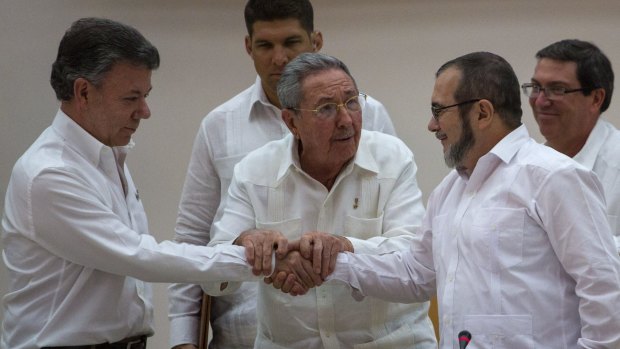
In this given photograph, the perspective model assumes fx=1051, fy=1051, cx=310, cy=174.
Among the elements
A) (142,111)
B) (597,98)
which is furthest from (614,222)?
(142,111)

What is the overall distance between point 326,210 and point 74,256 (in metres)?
0.80

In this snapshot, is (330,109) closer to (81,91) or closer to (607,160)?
(81,91)

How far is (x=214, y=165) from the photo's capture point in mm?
3916

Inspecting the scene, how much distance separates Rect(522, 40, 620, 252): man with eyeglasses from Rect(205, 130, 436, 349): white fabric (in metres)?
0.99

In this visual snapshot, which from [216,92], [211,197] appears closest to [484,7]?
[216,92]

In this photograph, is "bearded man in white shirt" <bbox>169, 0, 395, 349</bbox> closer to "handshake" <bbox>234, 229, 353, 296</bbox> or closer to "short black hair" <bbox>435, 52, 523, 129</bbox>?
"handshake" <bbox>234, 229, 353, 296</bbox>

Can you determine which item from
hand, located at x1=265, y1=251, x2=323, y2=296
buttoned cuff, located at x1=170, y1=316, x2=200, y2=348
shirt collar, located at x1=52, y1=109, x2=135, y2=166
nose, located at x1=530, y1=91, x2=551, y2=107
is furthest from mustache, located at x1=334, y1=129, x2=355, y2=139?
nose, located at x1=530, y1=91, x2=551, y2=107

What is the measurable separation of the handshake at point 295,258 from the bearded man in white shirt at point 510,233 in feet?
1.09

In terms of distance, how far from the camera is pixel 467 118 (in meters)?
3.02

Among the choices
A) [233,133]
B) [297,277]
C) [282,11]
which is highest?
[282,11]

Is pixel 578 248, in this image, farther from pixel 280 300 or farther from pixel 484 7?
pixel 484 7

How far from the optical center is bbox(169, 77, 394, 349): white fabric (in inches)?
152

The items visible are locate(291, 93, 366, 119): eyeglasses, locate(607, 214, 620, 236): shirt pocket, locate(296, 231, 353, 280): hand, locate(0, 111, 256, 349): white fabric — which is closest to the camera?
locate(0, 111, 256, 349): white fabric

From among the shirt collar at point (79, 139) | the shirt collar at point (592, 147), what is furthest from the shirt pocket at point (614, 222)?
the shirt collar at point (79, 139)
